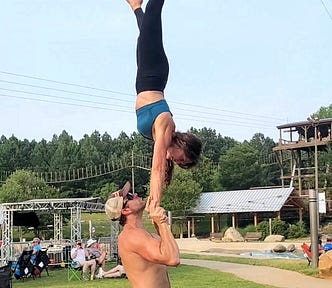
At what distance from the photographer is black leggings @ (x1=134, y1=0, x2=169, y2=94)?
14.3 feet

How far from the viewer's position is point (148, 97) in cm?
441

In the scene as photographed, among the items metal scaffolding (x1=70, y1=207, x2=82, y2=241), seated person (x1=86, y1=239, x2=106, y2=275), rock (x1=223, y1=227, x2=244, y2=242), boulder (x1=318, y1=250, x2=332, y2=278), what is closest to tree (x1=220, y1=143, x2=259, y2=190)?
rock (x1=223, y1=227, x2=244, y2=242)

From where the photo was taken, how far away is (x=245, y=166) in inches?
2244

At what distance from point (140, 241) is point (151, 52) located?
56.4 inches

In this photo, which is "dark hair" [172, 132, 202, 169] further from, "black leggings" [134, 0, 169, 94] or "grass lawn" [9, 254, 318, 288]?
"grass lawn" [9, 254, 318, 288]

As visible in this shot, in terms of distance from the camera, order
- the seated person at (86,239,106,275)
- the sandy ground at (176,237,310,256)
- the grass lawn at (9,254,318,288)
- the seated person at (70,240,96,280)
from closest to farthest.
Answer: the grass lawn at (9,254,318,288) < the seated person at (70,240,96,280) < the seated person at (86,239,106,275) < the sandy ground at (176,237,310,256)

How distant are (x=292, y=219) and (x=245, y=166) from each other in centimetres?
1445

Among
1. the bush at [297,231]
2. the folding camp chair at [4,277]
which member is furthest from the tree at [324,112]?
the folding camp chair at [4,277]

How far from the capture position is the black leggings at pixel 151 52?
4371 mm

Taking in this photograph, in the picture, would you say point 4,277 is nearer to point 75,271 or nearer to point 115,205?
point 75,271

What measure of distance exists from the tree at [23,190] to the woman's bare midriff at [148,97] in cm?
3770

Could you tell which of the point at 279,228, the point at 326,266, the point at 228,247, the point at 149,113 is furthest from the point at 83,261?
the point at 279,228

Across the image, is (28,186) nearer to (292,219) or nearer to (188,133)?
(292,219)

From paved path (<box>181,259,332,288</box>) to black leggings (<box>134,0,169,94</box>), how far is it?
30.4 ft
